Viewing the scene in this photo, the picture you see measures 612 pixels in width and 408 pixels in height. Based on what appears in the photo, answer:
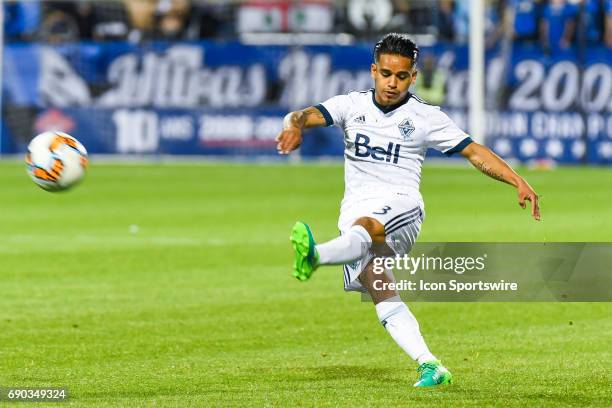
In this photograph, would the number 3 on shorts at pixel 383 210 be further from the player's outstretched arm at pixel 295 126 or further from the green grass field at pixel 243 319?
the green grass field at pixel 243 319

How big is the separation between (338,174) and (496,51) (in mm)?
5081

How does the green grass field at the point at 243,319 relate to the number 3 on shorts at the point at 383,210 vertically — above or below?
below

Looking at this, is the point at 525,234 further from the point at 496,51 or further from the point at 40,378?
the point at 496,51

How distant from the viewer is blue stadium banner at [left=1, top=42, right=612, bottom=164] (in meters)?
29.8

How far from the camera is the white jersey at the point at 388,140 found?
7.91 meters

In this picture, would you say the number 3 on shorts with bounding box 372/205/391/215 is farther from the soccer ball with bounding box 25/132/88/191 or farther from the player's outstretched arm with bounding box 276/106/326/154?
the soccer ball with bounding box 25/132/88/191

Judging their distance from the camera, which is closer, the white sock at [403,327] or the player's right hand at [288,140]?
the player's right hand at [288,140]

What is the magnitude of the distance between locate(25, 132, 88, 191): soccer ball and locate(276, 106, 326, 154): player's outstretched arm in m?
1.88

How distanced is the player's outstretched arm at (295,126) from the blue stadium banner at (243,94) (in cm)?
2215

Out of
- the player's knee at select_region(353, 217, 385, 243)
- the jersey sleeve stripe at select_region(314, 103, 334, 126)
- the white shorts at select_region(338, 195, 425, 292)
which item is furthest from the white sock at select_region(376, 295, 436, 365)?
the jersey sleeve stripe at select_region(314, 103, 334, 126)

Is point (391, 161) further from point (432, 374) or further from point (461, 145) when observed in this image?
point (432, 374)

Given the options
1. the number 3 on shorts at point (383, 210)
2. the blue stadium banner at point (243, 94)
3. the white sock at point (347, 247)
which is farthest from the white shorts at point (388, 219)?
the blue stadium banner at point (243, 94)

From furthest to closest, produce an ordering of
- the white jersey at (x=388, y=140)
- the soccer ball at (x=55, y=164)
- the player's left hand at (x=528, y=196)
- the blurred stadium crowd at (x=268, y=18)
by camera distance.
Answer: the blurred stadium crowd at (x=268, y=18)
the soccer ball at (x=55, y=164)
the white jersey at (x=388, y=140)
the player's left hand at (x=528, y=196)

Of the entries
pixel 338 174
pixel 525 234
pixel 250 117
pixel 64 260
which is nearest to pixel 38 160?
pixel 64 260
